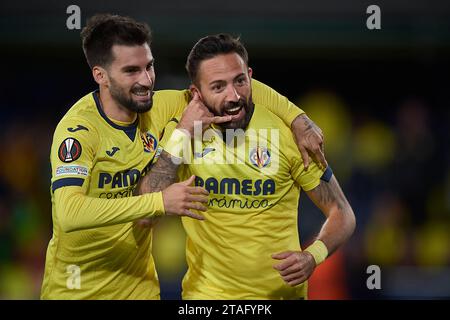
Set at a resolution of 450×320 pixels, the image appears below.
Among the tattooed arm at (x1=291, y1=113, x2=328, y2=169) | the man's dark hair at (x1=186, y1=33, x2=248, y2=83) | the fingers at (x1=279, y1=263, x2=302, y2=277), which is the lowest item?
the fingers at (x1=279, y1=263, x2=302, y2=277)

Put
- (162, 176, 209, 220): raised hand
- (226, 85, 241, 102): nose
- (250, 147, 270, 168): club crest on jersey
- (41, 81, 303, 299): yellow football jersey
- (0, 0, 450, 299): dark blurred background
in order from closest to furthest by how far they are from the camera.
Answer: (162, 176, 209, 220): raised hand, (41, 81, 303, 299): yellow football jersey, (226, 85, 241, 102): nose, (250, 147, 270, 168): club crest on jersey, (0, 0, 450, 299): dark blurred background

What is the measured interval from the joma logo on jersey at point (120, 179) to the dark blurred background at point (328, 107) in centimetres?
128

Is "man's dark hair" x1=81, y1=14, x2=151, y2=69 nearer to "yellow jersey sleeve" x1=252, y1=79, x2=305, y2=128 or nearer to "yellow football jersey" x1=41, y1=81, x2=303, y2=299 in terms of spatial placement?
"yellow football jersey" x1=41, y1=81, x2=303, y2=299

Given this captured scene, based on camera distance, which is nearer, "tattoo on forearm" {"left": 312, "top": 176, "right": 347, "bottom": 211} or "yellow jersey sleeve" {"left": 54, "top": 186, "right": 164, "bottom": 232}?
"yellow jersey sleeve" {"left": 54, "top": 186, "right": 164, "bottom": 232}

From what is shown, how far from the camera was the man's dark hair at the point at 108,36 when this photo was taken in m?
3.04

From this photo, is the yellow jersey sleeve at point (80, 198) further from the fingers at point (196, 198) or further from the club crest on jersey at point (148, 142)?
the club crest on jersey at point (148, 142)

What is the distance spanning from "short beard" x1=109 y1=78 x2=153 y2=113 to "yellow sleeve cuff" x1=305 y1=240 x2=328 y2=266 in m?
0.97

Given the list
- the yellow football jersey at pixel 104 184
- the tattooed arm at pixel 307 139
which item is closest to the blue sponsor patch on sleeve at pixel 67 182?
the yellow football jersey at pixel 104 184

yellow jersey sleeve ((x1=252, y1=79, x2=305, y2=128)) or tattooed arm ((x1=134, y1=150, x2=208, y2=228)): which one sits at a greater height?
yellow jersey sleeve ((x1=252, y1=79, x2=305, y2=128))

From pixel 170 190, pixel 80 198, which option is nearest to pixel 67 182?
pixel 80 198

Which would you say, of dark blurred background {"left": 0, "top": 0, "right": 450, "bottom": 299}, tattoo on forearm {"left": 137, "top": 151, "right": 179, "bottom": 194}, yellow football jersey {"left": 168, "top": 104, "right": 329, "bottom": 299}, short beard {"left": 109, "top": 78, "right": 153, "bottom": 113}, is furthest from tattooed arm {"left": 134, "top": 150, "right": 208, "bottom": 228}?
dark blurred background {"left": 0, "top": 0, "right": 450, "bottom": 299}

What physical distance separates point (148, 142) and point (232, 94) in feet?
1.53

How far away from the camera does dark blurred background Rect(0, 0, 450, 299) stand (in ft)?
14.6

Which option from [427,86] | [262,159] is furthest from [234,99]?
[427,86]
